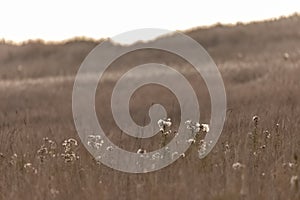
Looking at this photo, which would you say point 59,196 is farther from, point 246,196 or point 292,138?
point 292,138

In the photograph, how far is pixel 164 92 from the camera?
1867 cm

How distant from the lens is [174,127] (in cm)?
1145

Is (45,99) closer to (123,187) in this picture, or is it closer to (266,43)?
(266,43)

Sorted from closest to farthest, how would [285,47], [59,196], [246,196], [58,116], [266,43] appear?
[246,196], [59,196], [58,116], [285,47], [266,43]

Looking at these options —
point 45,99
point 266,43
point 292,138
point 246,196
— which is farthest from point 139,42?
point 246,196

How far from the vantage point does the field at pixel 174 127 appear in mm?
4801

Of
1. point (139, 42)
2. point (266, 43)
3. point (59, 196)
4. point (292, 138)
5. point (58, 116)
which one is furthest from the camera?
point (139, 42)

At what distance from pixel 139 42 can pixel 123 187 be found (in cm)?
2795

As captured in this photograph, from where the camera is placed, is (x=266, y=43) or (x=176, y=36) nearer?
(x=266, y=43)

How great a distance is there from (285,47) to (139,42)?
8.62 m

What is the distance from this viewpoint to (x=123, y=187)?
195 inches

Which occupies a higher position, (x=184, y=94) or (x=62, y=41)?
(x=62, y=41)

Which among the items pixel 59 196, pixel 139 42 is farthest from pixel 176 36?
pixel 59 196

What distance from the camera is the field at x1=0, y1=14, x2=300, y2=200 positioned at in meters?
4.80
